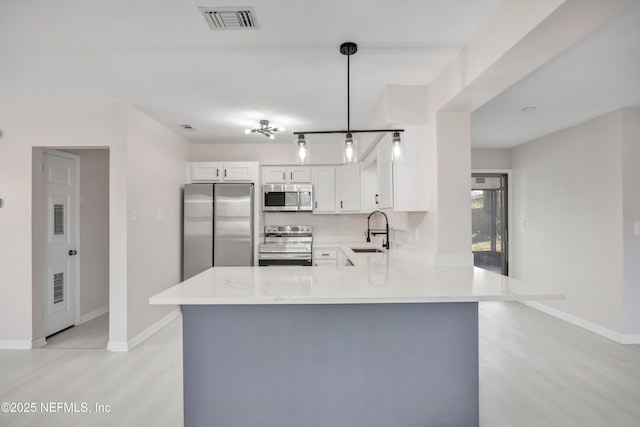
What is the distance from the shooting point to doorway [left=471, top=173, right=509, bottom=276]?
205 inches

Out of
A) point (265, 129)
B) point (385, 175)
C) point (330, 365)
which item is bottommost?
point (330, 365)

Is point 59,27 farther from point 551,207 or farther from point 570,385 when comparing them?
point 551,207

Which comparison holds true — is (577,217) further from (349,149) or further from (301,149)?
(301,149)

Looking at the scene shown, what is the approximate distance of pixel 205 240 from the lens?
433 cm

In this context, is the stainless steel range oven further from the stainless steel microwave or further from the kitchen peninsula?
the kitchen peninsula

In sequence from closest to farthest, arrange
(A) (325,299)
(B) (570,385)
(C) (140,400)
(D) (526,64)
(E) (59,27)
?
(A) (325,299) < (D) (526,64) < (E) (59,27) < (C) (140,400) < (B) (570,385)

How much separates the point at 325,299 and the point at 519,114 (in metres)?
3.29

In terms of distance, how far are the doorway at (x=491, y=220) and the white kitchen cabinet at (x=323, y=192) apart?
2.30 metres

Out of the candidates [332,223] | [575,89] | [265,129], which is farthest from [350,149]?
[332,223]

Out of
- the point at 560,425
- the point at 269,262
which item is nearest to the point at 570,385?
the point at 560,425

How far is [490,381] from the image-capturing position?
8.09 ft

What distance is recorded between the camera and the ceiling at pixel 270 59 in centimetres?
178

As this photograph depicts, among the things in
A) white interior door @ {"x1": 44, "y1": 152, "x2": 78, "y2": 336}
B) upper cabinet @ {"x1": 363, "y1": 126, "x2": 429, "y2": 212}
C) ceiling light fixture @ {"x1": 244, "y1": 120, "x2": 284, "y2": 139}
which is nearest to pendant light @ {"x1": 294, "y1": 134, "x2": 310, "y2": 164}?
upper cabinet @ {"x1": 363, "y1": 126, "x2": 429, "y2": 212}

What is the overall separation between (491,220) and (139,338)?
5320 mm
